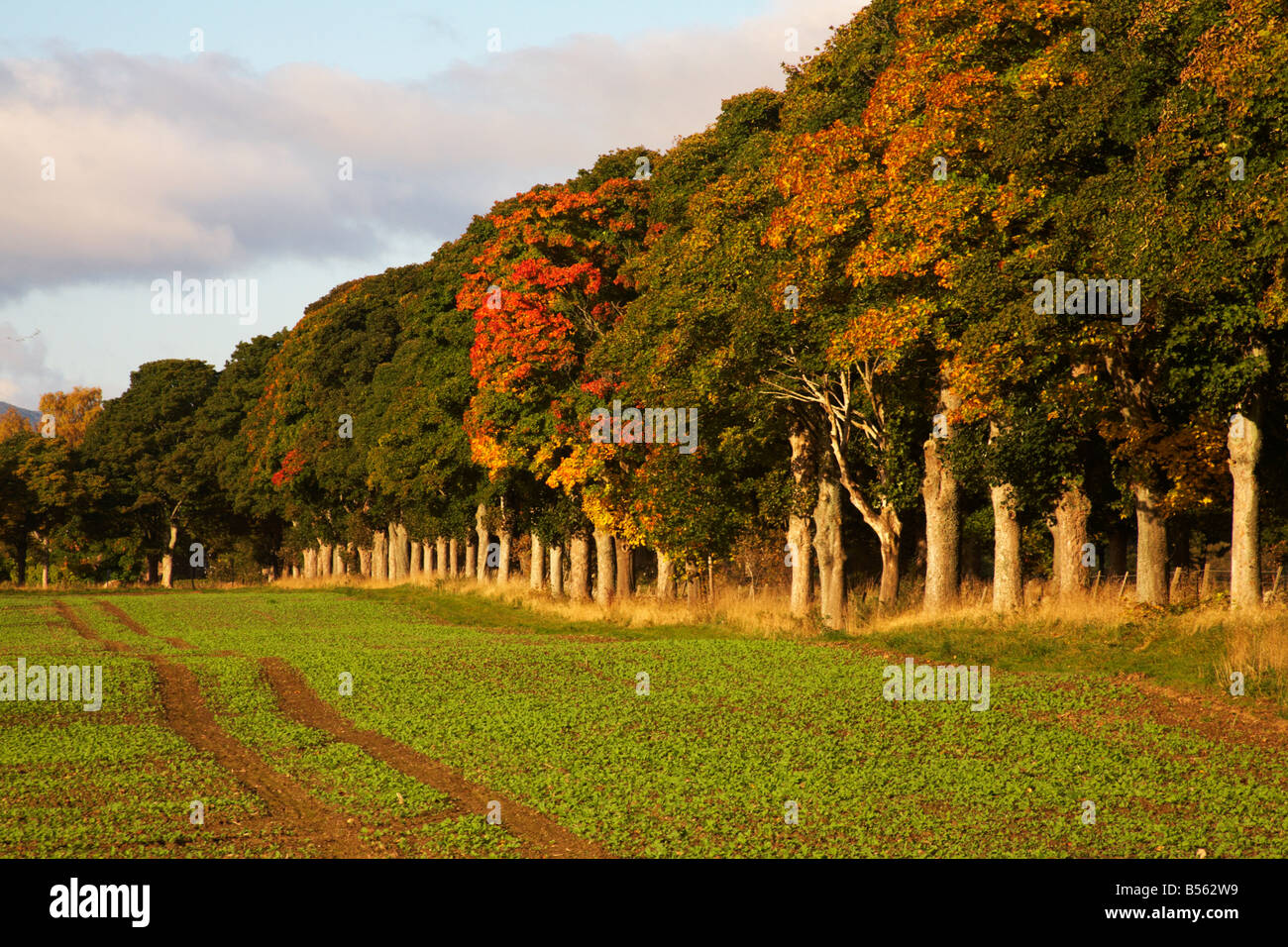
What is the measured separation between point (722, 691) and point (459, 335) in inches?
1308

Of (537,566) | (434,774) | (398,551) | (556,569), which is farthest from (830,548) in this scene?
(398,551)

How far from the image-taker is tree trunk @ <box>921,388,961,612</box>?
29308 mm

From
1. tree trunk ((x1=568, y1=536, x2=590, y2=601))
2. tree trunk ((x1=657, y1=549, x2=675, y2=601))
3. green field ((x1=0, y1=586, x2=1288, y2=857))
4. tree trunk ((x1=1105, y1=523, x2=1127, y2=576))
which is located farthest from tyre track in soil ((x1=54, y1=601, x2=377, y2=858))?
tree trunk ((x1=1105, y1=523, x2=1127, y2=576))

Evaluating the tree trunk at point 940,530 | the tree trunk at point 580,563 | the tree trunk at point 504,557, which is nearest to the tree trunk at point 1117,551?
the tree trunk at point 940,530

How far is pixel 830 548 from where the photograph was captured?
3306 cm

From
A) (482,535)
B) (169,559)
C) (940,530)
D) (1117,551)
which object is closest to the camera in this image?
(940,530)

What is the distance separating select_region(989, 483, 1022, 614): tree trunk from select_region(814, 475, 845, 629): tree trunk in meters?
4.97

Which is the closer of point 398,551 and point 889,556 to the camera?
point 889,556

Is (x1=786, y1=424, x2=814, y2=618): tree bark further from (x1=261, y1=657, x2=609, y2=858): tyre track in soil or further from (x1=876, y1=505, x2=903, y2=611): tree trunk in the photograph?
(x1=261, y1=657, x2=609, y2=858): tyre track in soil

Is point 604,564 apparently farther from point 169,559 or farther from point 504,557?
point 169,559

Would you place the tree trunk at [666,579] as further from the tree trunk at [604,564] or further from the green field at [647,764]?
the green field at [647,764]

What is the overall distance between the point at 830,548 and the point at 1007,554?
5742mm

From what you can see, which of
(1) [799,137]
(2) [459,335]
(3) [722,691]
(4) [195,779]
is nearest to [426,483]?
(2) [459,335]

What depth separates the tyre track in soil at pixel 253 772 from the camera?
39.9 feet
